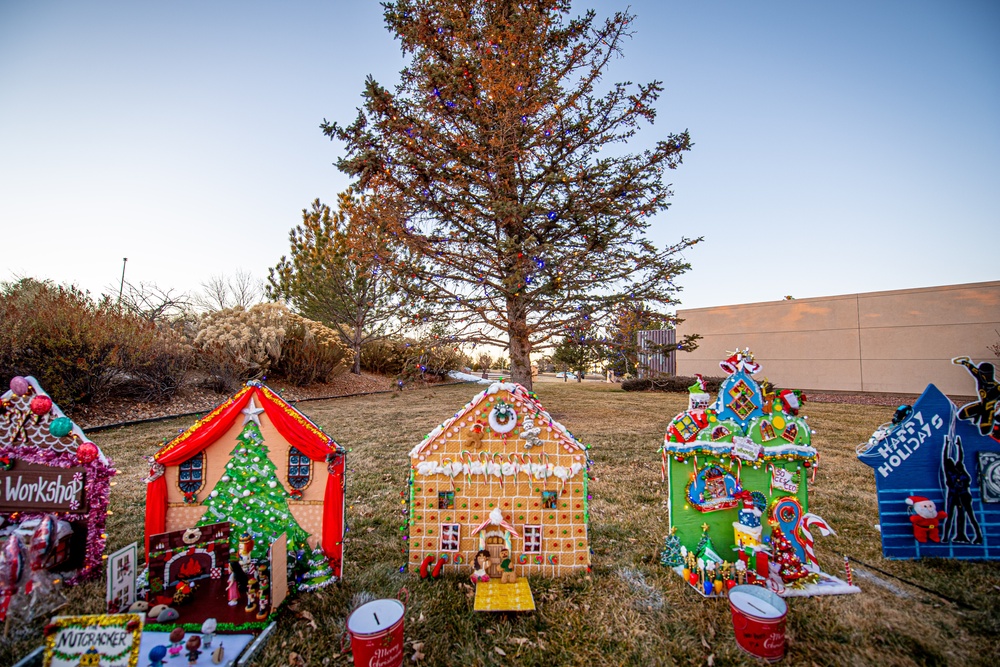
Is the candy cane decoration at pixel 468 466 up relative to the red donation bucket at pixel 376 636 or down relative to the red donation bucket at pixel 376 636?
up

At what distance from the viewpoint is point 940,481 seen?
351cm

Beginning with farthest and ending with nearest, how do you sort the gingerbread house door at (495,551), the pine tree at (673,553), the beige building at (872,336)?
the beige building at (872,336) → the pine tree at (673,553) → the gingerbread house door at (495,551)

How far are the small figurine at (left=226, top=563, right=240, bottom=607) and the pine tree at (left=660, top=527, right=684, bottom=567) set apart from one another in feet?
10.3

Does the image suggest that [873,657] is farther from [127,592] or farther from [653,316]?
[653,316]

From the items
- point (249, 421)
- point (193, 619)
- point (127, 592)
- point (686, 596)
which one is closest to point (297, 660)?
point (193, 619)

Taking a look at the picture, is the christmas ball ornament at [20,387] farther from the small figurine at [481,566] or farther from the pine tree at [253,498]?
the small figurine at [481,566]

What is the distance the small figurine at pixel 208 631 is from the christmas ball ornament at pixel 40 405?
206 centimetres

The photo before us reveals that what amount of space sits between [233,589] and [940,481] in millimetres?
5596

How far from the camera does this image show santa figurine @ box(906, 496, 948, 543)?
11.3ft

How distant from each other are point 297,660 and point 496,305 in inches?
324

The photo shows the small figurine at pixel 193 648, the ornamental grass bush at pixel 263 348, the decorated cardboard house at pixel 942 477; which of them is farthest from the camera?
the ornamental grass bush at pixel 263 348

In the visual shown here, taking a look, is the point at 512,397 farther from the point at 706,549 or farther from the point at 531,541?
the point at 706,549

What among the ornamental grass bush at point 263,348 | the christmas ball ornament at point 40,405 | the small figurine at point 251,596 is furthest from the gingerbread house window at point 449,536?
the ornamental grass bush at point 263,348

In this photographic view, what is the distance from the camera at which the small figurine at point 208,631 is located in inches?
92.0
